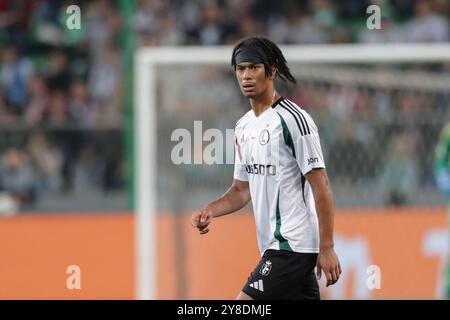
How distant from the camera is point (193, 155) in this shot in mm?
8633

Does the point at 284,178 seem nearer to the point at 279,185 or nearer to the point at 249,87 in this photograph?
the point at 279,185

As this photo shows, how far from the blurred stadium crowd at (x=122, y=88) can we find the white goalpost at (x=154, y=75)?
1.70 feet

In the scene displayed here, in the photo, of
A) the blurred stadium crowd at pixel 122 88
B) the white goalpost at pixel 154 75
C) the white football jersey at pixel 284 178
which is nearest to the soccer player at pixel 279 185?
the white football jersey at pixel 284 178

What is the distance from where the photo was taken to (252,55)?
5.51 m

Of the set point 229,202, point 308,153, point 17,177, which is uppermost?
point 308,153

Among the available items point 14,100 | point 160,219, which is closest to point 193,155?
point 160,219

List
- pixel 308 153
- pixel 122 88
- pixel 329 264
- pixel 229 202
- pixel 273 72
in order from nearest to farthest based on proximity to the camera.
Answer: pixel 329 264 → pixel 308 153 → pixel 273 72 → pixel 229 202 → pixel 122 88

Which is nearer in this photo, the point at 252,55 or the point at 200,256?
the point at 252,55

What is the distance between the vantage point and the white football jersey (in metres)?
5.46

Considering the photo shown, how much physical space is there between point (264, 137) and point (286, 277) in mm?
693

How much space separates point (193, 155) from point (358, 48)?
2.05 m

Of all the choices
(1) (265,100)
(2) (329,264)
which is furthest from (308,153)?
(2) (329,264)

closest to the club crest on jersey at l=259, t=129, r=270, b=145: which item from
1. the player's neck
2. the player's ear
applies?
the player's neck
